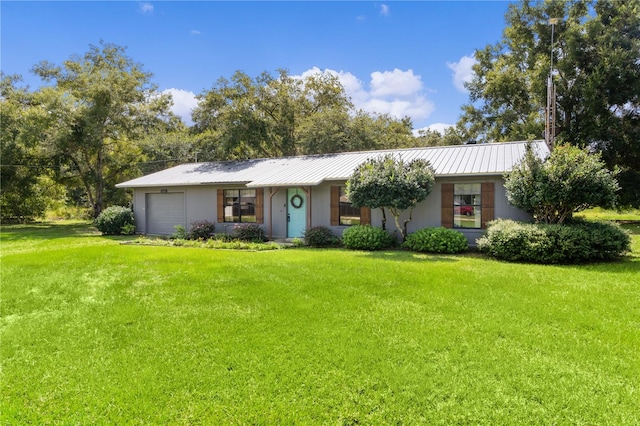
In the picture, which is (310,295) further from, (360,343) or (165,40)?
(165,40)

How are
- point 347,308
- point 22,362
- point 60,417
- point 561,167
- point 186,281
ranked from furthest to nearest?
point 561,167 → point 186,281 → point 347,308 → point 22,362 → point 60,417

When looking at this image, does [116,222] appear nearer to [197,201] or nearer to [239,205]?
[197,201]

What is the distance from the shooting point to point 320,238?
39.1ft

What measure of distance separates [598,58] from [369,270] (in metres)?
19.0

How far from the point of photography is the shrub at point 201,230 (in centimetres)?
1403

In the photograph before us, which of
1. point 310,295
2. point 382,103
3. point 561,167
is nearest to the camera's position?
point 310,295

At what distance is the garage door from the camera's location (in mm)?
15828

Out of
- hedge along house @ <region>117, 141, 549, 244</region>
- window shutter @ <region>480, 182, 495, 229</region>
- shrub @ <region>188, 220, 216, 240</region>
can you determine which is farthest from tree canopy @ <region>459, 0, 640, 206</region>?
shrub @ <region>188, 220, 216, 240</region>

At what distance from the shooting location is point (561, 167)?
27.9 ft

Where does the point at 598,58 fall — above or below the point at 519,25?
below

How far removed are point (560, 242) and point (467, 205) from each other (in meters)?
3.22

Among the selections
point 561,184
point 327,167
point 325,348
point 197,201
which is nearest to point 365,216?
point 327,167

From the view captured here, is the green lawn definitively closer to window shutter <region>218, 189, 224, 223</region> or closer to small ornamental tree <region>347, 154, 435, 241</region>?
small ornamental tree <region>347, 154, 435, 241</region>

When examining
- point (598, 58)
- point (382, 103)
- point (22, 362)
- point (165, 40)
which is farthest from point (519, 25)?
point (22, 362)
